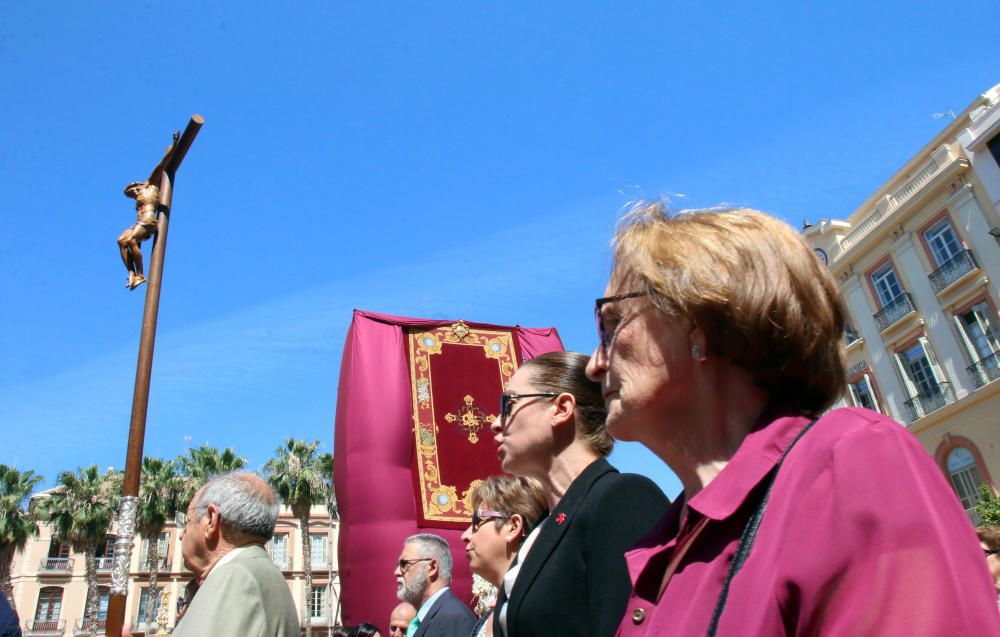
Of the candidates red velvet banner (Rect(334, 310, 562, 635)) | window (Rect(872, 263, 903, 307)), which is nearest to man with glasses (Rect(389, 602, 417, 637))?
red velvet banner (Rect(334, 310, 562, 635))

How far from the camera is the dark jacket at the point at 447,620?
3.64 meters

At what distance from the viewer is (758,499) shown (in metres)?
0.91

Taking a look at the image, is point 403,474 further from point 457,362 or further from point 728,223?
point 728,223

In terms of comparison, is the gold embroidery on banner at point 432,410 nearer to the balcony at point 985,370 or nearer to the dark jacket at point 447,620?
the dark jacket at point 447,620

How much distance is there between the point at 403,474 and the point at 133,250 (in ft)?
11.5

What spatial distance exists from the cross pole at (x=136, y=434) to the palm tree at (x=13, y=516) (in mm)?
28611

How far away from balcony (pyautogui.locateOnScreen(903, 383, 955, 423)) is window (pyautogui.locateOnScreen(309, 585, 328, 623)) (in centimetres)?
3624

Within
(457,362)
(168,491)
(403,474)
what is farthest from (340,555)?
(168,491)

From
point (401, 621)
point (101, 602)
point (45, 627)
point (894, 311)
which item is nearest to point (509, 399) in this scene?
point (401, 621)

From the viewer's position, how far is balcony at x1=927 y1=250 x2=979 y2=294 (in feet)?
54.9

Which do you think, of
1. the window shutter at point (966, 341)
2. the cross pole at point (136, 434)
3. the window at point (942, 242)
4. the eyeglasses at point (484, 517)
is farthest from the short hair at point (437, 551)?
the window at point (942, 242)

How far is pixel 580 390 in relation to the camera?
7.85ft

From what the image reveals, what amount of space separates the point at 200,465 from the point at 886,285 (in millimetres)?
24498

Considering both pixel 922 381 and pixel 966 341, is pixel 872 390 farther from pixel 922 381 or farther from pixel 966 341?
pixel 966 341
